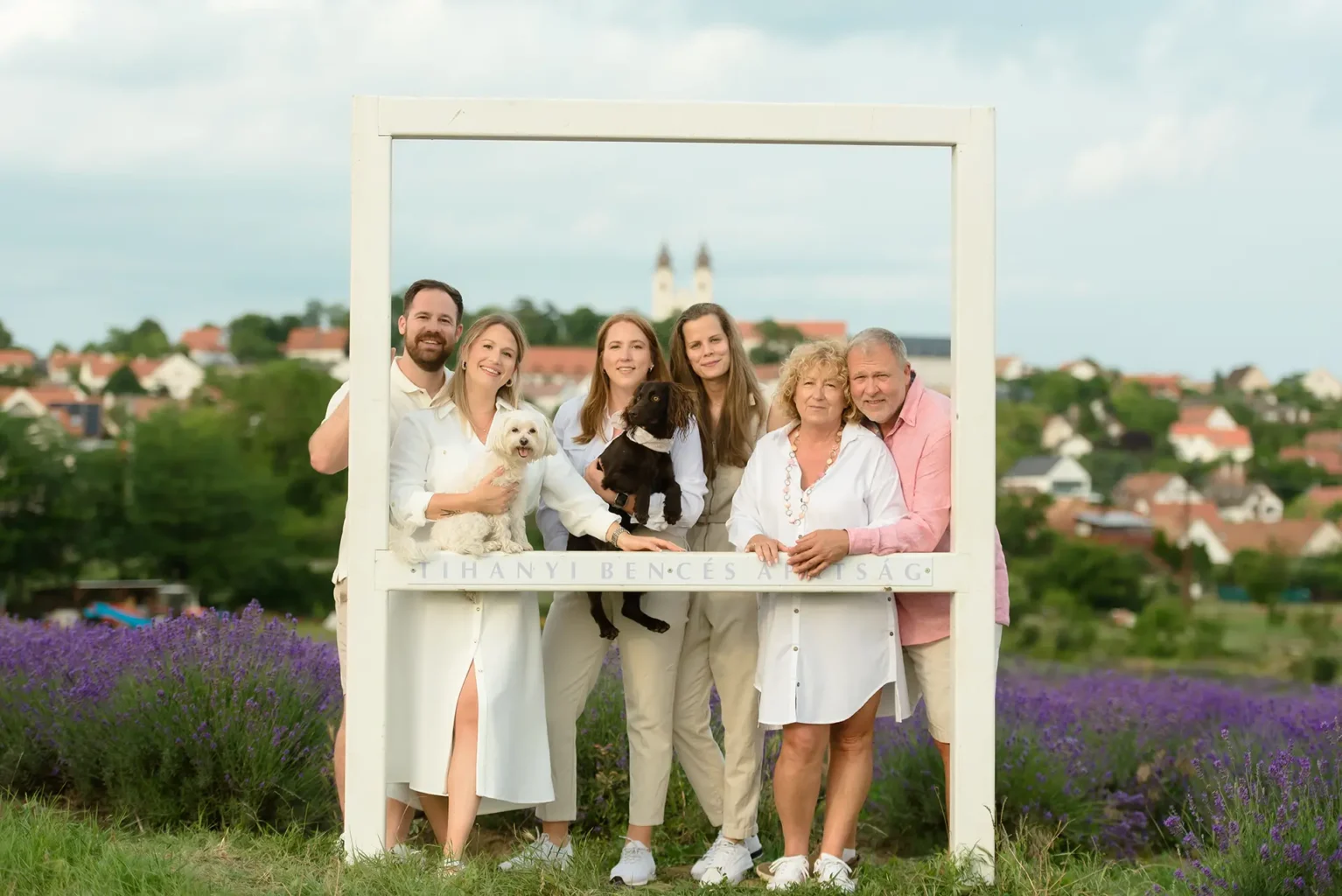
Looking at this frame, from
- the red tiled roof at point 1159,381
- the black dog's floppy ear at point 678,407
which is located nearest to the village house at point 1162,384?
the red tiled roof at point 1159,381

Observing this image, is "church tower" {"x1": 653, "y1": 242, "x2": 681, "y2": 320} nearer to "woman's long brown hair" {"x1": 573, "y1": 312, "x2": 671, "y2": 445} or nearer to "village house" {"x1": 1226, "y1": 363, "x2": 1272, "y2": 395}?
"woman's long brown hair" {"x1": 573, "y1": 312, "x2": 671, "y2": 445}

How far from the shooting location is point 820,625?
432 centimetres

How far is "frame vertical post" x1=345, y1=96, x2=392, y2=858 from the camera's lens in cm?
423

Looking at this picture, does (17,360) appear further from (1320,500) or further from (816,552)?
(816,552)

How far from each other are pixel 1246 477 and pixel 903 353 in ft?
A: 104

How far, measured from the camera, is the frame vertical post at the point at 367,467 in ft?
13.9

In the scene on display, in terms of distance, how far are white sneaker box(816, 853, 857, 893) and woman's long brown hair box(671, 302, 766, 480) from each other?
53.4 inches

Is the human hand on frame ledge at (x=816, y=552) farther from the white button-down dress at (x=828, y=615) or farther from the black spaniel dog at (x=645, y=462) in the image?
the black spaniel dog at (x=645, y=462)

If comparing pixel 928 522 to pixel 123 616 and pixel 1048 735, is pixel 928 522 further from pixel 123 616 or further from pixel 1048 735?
pixel 123 616

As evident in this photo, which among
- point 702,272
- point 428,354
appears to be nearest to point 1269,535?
point 702,272

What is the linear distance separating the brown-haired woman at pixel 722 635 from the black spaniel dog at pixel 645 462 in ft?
0.58

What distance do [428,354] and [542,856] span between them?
1.75 metres

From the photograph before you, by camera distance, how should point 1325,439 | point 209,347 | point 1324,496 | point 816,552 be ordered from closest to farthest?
point 816,552 → point 1324,496 → point 1325,439 → point 209,347

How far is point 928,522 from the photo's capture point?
14.3 ft
